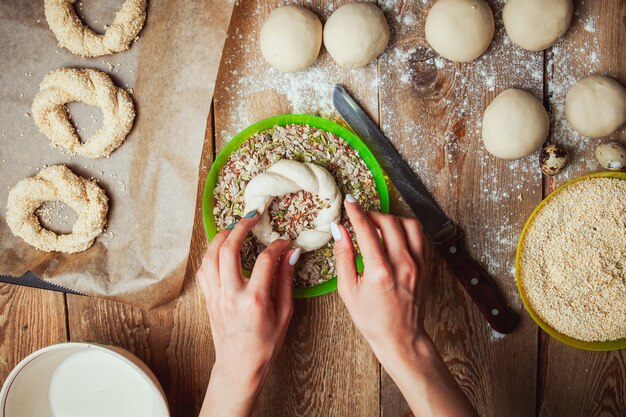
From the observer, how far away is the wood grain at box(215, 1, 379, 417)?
1255 mm

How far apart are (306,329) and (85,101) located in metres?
0.72

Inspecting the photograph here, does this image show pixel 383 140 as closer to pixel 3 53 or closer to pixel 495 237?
pixel 495 237

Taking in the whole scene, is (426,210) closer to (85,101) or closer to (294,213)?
(294,213)

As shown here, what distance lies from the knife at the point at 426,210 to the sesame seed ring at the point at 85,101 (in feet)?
1.57

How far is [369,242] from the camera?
42.1 inches

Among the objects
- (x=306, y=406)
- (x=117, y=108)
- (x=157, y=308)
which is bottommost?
(x=306, y=406)

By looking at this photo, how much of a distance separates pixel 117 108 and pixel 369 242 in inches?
24.9

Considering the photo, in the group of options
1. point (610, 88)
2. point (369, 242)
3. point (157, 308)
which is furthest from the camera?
point (157, 308)

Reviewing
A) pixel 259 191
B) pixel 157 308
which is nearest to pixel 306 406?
pixel 157 308

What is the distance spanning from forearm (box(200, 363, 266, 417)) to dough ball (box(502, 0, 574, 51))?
90 cm

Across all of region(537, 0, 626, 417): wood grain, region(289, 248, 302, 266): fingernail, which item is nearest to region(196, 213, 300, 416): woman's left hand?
region(289, 248, 302, 266): fingernail

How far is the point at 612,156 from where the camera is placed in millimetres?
1203

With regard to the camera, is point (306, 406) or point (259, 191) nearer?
point (259, 191)

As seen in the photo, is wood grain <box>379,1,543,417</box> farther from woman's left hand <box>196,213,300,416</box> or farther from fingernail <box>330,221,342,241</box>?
woman's left hand <box>196,213,300,416</box>
